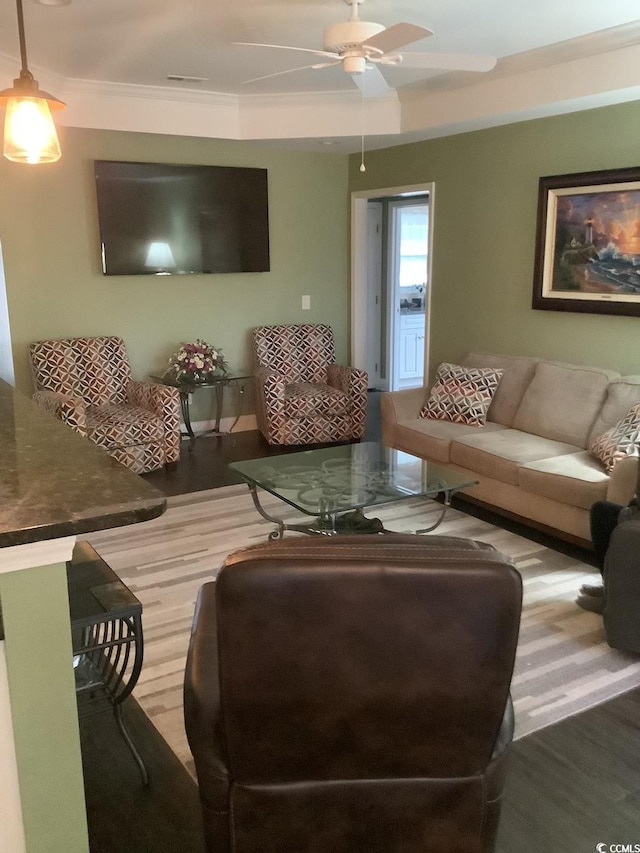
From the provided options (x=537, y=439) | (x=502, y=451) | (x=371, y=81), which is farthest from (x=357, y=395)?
(x=371, y=81)

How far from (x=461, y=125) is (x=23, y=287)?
341cm

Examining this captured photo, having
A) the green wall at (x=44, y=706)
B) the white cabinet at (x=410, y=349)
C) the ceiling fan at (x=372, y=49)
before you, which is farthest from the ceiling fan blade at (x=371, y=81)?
the white cabinet at (x=410, y=349)

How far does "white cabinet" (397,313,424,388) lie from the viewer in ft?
26.5

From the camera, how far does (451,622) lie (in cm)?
133

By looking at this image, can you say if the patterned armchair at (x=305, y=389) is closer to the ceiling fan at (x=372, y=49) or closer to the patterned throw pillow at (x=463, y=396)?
the patterned throw pillow at (x=463, y=396)

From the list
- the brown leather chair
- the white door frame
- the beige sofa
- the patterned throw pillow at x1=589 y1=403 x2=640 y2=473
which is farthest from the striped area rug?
the white door frame

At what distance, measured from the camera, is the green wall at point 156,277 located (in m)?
5.42

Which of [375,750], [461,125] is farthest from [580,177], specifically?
[375,750]

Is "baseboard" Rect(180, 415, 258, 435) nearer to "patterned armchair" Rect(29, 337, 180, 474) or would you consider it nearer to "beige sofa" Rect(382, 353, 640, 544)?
"patterned armchair" Rect(29, 337, 180, 474)

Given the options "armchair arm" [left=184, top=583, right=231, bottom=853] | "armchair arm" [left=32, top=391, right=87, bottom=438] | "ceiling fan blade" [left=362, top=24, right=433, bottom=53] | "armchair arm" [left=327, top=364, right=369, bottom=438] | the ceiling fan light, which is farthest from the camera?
"armchair arm" [left=327, top=364, right=369, bottom=438]

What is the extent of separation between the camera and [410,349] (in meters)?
8.18

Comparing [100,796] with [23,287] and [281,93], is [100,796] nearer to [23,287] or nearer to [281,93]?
[23,287]

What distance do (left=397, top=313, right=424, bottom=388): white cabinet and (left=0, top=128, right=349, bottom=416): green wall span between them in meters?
1.23

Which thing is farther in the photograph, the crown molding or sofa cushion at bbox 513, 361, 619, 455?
sofa cushion at bbox 513, 361, 619, 455
